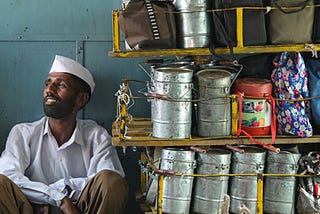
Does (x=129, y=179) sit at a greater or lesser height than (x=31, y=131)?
lesser

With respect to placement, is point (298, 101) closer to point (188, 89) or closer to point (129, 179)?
point (188, 89)

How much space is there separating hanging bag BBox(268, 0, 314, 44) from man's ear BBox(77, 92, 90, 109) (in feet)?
4.70

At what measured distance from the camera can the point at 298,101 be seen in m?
3.29

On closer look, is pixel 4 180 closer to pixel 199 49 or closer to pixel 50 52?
pixel 50 52

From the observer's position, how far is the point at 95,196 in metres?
3.39

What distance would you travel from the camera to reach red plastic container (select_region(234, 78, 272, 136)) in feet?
10.8

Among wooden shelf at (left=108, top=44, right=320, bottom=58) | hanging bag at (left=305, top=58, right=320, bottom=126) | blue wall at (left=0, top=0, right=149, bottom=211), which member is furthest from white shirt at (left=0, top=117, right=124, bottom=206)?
hanging bag at (left=305, top=58, right=320, bottom=126)

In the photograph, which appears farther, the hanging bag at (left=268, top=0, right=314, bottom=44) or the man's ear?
the man's ear

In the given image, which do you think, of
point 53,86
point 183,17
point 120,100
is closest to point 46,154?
point 53,86

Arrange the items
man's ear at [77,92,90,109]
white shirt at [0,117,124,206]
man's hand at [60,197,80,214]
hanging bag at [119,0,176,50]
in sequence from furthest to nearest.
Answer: man's ear at [77,92,90,109]
white shirt at [0,117,124,206]
man's hand at [60,197,80,214]
hanging bag at [119,0,176,50]

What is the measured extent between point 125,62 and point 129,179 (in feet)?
2.99

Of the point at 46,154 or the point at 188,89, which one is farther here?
the point at 46,154

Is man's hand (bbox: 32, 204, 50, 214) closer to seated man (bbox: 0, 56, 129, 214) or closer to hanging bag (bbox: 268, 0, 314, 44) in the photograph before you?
seated man (bbox: 0, 56, 129, 214)

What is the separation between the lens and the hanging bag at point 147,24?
10.2ft
